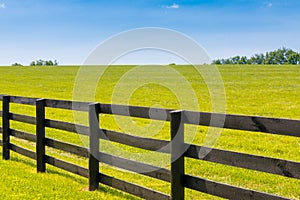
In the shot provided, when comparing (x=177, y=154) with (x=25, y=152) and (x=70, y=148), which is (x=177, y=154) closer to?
(x=70, y=148)

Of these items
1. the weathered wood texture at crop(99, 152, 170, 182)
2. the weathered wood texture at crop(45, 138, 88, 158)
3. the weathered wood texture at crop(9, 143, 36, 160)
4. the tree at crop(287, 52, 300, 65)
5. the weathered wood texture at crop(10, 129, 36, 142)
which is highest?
the tree at crop(287, 52, 300, 65)

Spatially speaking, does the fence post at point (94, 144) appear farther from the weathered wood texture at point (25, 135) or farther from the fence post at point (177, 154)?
the weathered wood texture at point (25, 135)

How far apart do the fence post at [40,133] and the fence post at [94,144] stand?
1536mm

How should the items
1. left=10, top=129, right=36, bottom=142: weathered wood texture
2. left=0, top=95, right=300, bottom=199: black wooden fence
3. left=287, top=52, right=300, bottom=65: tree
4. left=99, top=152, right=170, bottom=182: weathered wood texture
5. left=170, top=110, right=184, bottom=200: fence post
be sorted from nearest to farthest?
left=0, top=95, right=300, bottom=199: black wooden fence
left=170, top=110, right=184, bottom=200: fence post
left=99, top=152, right=170, bottom=182: weathered wood texture
left=10, top=129, right=36, bottom=142: weathered wood texture
left=287, top=52, right=300, bottom=65: tree

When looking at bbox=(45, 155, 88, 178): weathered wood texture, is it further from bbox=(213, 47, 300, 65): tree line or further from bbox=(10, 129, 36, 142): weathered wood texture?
bbox=(213, 47, 300, 65): tree line

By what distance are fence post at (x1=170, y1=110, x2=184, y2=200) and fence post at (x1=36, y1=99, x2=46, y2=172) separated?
10.8 ft

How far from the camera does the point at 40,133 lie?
23.7 feet

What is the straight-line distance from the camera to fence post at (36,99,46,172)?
7.16m

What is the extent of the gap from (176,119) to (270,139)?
6.70 m

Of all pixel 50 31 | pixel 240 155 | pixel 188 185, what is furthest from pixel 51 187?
pixel 50 31

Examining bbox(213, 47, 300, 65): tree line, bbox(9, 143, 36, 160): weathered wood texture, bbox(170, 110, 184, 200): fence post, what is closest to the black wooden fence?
bbox(170, 110, 184, 200): fence post

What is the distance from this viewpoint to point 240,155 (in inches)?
168

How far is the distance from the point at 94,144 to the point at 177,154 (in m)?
1.80

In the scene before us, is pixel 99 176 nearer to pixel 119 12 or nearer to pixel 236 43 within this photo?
pixel 119 12
